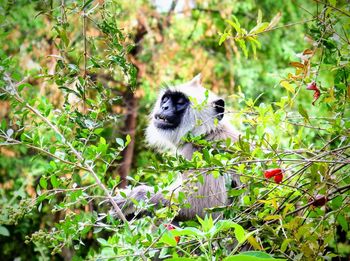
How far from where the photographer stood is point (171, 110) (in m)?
4.93

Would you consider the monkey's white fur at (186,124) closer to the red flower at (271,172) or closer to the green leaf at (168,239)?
the red flower at (271,172)

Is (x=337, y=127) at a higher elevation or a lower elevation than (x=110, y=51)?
lower

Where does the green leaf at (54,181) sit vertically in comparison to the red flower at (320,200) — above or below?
above

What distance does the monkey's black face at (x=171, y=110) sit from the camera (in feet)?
16.0

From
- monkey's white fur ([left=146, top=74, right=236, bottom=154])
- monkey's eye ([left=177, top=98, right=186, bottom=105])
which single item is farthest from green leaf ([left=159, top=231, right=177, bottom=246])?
monkey's eye ([left=177, top=98, right=186, bottom=105])

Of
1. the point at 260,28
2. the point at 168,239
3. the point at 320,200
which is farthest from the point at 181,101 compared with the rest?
the point at 168,239

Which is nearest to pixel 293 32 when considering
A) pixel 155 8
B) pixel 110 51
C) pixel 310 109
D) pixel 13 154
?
pixel 310 109

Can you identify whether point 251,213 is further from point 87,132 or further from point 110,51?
point 110,51

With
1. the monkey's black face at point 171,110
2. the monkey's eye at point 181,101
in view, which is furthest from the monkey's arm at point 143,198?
the monkey's eye at point 181,101

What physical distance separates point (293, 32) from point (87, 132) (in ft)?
24.1

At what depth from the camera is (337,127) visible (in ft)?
7.39

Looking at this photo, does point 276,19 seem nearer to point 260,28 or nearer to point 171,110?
point 260,28

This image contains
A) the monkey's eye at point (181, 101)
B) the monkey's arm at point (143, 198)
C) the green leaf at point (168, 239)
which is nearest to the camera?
the green leaf at point (168, 239)

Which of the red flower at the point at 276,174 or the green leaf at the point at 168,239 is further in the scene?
the red flower at the point at 276,174
